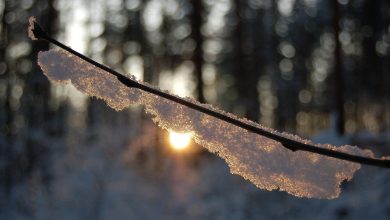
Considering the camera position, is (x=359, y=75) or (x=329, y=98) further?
(x=329, y=98)

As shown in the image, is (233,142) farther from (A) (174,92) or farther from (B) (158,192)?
(B) (158,192)

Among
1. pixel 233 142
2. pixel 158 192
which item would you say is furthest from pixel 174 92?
pixel 158 192

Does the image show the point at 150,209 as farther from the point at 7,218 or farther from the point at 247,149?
the point at 247,149

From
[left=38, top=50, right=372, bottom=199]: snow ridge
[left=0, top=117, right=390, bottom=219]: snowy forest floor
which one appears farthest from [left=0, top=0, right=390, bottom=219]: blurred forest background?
[left=38, top=50, right=372, bottom=199]: snow ridge

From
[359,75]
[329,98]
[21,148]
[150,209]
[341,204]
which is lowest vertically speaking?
[329,98]

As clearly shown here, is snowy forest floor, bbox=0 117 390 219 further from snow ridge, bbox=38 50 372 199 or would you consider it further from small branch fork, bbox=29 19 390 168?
small branch fork, bbox=29 19 390 168

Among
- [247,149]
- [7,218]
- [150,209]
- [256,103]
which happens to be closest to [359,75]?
[256,103]
